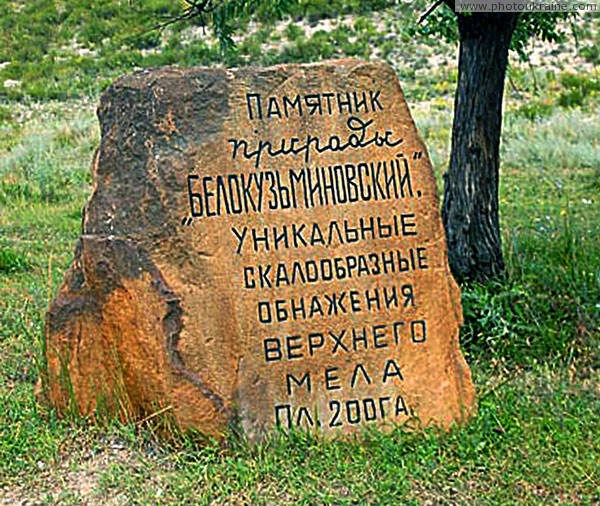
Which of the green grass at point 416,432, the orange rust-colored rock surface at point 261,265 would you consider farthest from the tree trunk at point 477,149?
the orange rust-colored rock surface at point 261,265

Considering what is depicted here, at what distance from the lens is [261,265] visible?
17.1ft

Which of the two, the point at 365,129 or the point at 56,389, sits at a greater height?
the point at 365,129

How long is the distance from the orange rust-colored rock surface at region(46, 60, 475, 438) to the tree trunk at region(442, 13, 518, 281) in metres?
1.56

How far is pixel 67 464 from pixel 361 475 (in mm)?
1361

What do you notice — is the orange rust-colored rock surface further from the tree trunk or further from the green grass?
the tree trunk

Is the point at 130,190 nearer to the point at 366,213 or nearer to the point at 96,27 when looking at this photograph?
the point at 366,213

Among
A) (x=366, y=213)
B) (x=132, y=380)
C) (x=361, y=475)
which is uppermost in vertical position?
(x=366, y=213)

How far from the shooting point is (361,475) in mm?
4824

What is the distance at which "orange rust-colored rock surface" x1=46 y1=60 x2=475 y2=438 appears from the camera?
5.07 metres

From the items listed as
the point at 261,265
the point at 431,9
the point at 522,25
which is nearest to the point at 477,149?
the point at 431,9

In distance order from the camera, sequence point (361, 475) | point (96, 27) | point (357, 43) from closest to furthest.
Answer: point (361, 475), point (357, 43), point (96, 27)

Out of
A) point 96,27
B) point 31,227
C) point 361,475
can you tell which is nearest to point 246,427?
point 361,475

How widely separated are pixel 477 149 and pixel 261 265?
230cm

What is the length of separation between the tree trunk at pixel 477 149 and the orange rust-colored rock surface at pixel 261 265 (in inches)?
61.4
